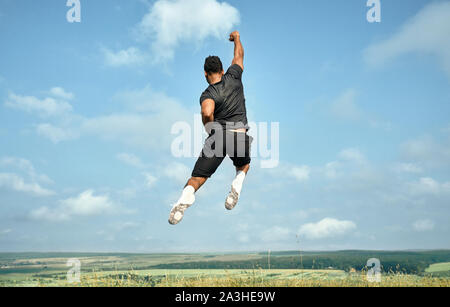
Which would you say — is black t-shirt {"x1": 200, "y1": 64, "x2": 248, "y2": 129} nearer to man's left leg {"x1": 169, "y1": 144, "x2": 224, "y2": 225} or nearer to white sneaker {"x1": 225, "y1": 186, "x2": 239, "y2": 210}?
man's left leg {"x1": 169, "y1": 144, "x2": 224, "y2": 225}

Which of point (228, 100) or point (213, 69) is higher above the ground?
point (213, 69)

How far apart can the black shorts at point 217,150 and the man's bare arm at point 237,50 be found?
1.64 m

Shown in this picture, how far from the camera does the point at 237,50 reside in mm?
7820

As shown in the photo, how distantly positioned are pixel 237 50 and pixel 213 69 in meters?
0.95

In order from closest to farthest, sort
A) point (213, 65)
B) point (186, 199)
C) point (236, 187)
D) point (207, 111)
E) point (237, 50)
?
point (207, 111) < point (186, 199) < point (213, 65) < point (236, 187) < point (237, 50)

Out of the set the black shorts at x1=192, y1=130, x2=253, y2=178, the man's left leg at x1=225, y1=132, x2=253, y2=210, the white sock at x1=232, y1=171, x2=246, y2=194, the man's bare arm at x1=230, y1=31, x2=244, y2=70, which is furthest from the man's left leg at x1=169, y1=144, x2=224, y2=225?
the man's bare arm at x1=230, y1=31, x2=244, y2=70

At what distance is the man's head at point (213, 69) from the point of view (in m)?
7.23

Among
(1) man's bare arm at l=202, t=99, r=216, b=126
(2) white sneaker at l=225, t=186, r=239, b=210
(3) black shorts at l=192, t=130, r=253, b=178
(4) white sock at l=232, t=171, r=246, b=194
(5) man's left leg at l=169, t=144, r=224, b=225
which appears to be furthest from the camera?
(4) white sock at l=232, t=171, r=246, b=194

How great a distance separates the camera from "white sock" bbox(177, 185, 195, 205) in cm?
675

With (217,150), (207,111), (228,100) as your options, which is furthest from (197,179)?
(228,100)

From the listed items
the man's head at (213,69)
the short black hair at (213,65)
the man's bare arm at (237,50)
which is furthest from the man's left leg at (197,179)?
the man's bare arm at (237,50)

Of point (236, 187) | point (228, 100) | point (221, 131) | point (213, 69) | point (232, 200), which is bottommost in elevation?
point (232, 200)

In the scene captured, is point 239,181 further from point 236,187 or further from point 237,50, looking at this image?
point 237,50
